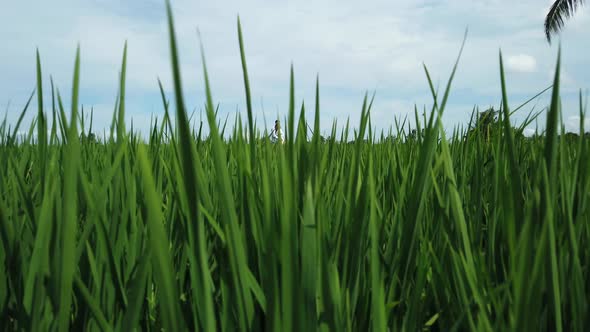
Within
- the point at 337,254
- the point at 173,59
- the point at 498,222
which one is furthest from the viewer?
the point at 498,222

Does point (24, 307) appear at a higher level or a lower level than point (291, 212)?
lower

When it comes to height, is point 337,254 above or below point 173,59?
below

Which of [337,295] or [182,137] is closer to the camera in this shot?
[182,137]

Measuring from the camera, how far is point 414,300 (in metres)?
0.58

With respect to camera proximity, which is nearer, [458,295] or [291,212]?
[291,212]

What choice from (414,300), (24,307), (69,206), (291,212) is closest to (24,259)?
(24,307)

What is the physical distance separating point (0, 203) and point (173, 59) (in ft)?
1.53

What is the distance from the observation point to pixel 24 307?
563 millimetres

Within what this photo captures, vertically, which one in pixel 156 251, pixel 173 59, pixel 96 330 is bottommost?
pixel 96 330

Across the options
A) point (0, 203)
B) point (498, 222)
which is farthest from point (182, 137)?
point (498, 222)

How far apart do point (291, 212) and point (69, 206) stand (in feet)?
0.65

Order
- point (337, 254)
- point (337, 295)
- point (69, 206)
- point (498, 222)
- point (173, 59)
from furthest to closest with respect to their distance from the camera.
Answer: point (498, 222)
point (337, 254)
point (337, 295)
point (69, 206)
point (173, 59)

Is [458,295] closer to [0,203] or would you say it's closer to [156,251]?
[156,251]

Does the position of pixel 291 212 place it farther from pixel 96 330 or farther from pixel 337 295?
pixel 96 330
